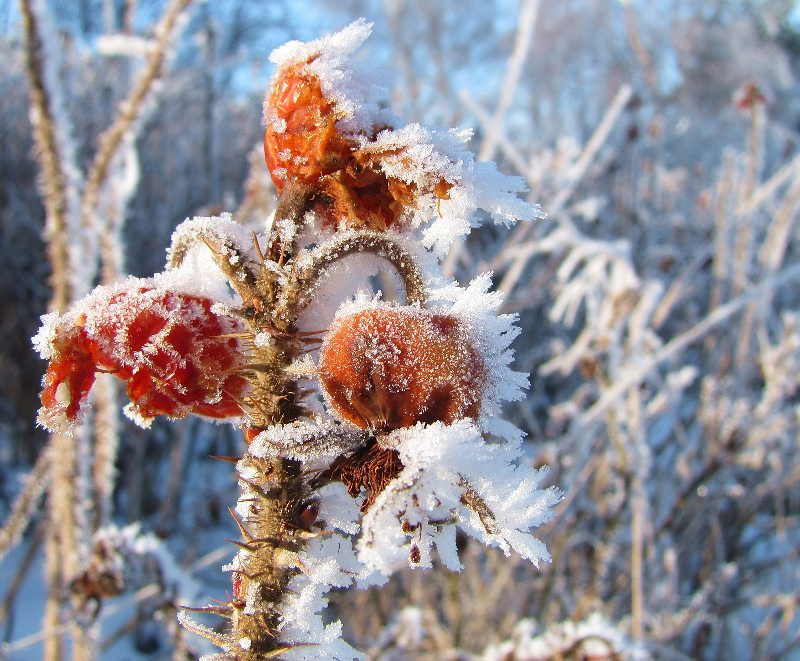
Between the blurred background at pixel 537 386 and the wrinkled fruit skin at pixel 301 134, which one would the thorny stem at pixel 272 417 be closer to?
the wrinkled fruit skin at pixel 301 134

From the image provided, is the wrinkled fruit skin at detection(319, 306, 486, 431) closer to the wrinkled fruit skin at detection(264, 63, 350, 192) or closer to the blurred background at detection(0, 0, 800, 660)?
the wrinkled fruit skin at detection(264, 63, 350, 192)

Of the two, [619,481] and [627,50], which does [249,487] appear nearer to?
[619,481]

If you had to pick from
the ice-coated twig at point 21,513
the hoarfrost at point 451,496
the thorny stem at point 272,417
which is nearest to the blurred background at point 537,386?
the ice-coated twig at point 21,513

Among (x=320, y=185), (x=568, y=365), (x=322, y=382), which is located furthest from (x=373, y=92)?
(x=568, y=365)

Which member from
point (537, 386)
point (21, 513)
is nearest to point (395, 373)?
point (21, 513)

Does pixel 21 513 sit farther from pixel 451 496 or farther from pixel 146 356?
pixel 451 496

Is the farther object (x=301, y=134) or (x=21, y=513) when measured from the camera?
(x=21, y=513)

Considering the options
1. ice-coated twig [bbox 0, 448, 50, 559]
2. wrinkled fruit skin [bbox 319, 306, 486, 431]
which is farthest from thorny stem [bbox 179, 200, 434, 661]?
ice-coated twig [bbox 0, 448, 50, 559]
